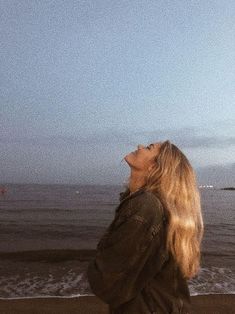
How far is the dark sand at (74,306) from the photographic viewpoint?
25.6 feet

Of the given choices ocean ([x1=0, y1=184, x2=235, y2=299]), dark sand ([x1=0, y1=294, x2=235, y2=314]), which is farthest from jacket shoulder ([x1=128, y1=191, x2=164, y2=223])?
ocean ([x1=0, y1=184, x2=235, y2=299])

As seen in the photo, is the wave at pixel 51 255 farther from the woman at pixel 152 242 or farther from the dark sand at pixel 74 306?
the woman at pixel 152 242

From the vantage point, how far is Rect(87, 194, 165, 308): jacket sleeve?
209 centimetres

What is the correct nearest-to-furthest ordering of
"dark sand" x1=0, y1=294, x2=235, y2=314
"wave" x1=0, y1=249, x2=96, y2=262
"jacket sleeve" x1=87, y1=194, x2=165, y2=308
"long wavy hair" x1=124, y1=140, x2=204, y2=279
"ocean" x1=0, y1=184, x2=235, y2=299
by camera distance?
"jacket sleeve" x1=87, y1=194, x2=165, y2=308, "long wavy hair" x1=124, y1=140, x2=204, y2=279, "dark sand" x1=0, y1=294, x2=235, y2=314, "ocean" x1=0, y1=184, x2=235, y2=299, "wave" x1=0, y1=249, x2=96, y2=262

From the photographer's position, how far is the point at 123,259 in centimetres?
209

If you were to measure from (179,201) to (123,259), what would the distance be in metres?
0.50

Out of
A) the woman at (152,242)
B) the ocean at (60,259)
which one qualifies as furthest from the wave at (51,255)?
the woman at (152,242)

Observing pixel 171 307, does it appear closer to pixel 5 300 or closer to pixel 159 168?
pixel 159 168

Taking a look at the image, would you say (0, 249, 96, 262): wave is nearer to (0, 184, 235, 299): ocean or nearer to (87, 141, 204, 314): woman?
(0, 184, 235, 299): ocean

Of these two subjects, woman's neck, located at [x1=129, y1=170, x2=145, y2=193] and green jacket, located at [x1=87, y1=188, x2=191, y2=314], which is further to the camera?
woman's neck, located at [x1=129, y1=170, x2=145, y2=193]

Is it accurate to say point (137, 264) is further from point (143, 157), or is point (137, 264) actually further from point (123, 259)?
point (143, 157)

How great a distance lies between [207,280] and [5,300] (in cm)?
559

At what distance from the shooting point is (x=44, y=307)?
8000 mm

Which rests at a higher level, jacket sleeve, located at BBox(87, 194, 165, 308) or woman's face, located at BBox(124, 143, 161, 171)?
woman's face, located at BBox(124, 143, 161, 171)
